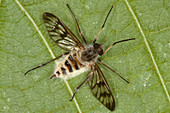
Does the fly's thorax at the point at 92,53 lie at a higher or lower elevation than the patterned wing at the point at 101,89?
higher

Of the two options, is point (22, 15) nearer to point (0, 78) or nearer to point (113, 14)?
point (0, 78)

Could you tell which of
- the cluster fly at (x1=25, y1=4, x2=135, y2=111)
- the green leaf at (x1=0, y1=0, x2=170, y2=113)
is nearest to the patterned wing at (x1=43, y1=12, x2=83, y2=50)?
the cluster fly at (x1=25, y1=4, x2=135, y2=111)

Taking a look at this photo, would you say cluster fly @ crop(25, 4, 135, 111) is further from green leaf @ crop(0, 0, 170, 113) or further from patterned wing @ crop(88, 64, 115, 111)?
green leaf @ crop(0, 0, 170, 113)

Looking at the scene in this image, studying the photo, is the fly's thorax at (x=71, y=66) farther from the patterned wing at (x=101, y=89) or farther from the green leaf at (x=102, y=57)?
the patterned wing at (x=101, y=89)

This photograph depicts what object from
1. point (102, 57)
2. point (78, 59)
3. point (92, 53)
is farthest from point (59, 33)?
point (102, 57)

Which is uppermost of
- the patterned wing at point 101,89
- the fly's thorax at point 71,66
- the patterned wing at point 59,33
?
the patterned wing at point 59,33

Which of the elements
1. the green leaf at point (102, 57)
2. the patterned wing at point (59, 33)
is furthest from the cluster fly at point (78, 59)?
the green leaf at point (102, 57)

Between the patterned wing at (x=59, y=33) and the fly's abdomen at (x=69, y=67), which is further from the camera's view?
the fly's abdomen at (x=69, y=67)
